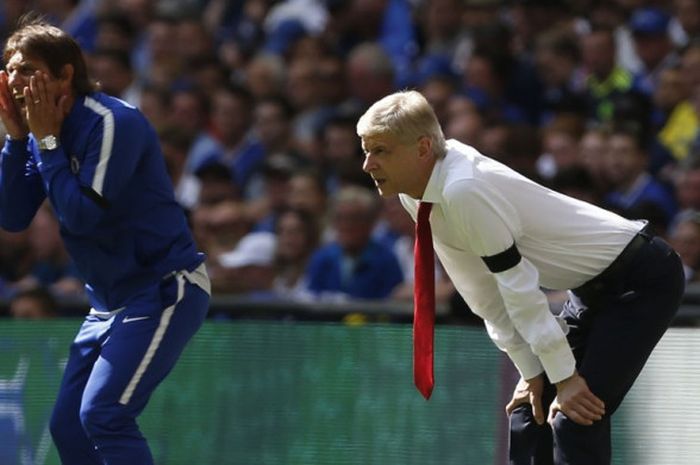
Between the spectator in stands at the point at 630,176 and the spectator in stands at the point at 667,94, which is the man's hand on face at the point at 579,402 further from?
the spectator in stands at the point at 667,94

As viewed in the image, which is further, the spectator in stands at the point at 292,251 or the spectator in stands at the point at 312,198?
the spectator in stands at the point at 312,198

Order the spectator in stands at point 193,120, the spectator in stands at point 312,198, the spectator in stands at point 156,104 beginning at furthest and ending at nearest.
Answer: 1. the spectator in stands at point 156,104
2. the spectator in stands at point 193,120
3. the spectator in stands at point 312,198

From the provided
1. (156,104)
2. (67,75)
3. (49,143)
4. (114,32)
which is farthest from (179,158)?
(49,143)

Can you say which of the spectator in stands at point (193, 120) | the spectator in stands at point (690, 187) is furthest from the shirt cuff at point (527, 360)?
the spectator in stands at point (193, 120)

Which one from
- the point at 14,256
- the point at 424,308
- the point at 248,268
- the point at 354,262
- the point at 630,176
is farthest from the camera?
the point at 14,256

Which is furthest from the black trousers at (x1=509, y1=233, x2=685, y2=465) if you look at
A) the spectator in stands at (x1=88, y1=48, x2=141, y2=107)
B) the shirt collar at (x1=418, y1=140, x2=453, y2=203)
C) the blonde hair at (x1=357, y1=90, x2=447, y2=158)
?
the spectator in stands at (x1=88, y1=48, x2=141, y2=107)

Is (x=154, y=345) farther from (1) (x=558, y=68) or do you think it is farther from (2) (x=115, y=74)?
(2) (x=115, y=74)

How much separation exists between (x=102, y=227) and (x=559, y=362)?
1749 mm

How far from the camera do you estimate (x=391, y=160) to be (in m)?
5.13

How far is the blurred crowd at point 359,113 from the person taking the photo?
916 cm

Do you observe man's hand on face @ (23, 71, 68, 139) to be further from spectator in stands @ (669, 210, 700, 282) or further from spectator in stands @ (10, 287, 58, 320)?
spectator in stands @ (669, 210, 700, 282)

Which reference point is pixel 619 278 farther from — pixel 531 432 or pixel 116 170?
pixel 116 170

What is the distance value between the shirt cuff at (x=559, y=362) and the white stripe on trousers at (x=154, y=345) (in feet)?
4.66

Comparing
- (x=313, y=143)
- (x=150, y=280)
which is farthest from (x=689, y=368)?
(x=313, y=143)
